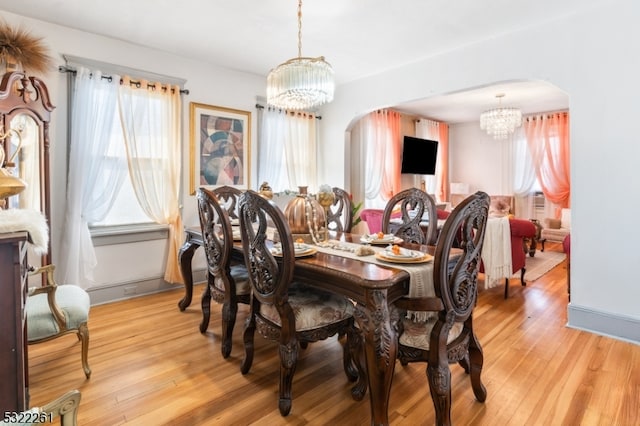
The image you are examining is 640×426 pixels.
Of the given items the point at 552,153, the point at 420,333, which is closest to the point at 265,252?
the point at 420,333

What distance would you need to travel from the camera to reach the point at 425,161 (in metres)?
6.96

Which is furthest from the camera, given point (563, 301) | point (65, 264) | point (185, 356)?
point (563, 301)

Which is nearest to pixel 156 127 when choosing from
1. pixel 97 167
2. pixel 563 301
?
pixel 97 167

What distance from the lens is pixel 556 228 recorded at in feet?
21.3

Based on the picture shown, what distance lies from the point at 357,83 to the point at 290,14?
1941 mm

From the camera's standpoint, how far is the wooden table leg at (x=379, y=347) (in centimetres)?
155

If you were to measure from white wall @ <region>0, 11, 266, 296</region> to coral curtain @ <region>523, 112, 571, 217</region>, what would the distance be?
559 cm

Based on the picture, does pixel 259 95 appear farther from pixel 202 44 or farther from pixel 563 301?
pixel 563 301

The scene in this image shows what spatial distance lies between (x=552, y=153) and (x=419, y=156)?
2.55 meters

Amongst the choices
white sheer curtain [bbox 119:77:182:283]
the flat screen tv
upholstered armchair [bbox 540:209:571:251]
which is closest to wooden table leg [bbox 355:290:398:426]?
white sheer curtain [bbox 119:77:182:283]

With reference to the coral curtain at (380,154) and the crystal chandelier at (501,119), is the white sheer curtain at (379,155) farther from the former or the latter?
the crystal chandelier at (501,119)

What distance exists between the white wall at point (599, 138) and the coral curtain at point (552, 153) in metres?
4.37

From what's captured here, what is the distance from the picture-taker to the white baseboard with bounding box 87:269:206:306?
342 cm

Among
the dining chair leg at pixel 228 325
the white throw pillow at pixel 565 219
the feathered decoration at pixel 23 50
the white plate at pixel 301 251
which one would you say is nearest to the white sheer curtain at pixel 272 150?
the feathered decoration at pixel 23 50
